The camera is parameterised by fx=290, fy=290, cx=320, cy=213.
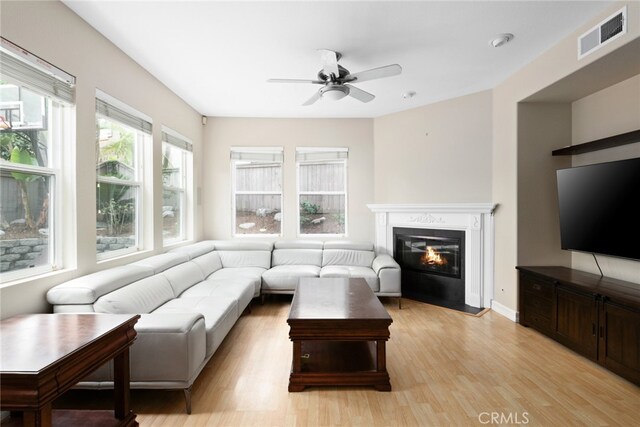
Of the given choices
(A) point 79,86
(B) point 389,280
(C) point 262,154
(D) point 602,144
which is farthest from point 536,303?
(A) point 79,86

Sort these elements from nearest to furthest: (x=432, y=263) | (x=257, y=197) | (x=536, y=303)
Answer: (x=536, y=303) < (x=432, y=263) < (x=257, y=197)

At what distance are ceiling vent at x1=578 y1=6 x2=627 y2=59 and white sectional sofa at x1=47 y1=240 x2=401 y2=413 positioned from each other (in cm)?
280

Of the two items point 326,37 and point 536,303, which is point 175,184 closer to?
point 326,37

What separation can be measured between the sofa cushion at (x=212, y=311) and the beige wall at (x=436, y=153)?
3001mm

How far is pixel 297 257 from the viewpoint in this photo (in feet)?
14.7

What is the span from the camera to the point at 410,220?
438cm

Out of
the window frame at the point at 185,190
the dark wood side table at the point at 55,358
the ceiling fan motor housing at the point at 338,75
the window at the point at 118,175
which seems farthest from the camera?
the window frame at the point at 185,190

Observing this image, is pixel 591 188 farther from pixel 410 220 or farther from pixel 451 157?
pixel 410 220

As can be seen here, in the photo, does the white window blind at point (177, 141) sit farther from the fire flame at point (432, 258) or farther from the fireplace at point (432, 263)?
the fire flame at point (432, 258)

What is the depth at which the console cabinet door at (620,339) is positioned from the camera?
206 centimetres

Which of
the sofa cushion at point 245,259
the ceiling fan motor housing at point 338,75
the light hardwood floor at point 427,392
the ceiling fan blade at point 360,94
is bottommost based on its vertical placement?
the light hardwood floor at point 427,392

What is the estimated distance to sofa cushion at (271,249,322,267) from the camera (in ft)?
14.6

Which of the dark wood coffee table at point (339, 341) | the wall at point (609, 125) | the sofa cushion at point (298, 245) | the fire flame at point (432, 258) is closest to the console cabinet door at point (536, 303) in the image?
the wall at point (609, 125)

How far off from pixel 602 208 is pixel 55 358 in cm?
390
